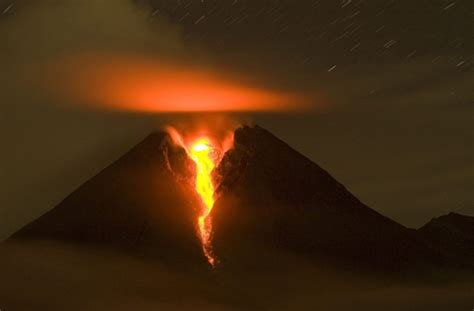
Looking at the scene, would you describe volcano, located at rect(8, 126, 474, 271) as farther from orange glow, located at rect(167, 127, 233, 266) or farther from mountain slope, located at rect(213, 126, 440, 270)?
orange glow, located at rect(167, 127, 233, 266)

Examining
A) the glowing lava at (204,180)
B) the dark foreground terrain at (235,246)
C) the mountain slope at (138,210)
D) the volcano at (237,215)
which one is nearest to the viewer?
the dark foreground terrain at (235,246)

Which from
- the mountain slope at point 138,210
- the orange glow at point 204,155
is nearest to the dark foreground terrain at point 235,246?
the mountain slope at point 138,210

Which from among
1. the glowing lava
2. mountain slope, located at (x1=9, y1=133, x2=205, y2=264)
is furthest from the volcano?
the glowing lava

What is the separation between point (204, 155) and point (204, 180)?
3.51 meters

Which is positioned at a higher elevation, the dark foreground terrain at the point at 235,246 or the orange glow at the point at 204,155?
the orange glow at the point at 204,155

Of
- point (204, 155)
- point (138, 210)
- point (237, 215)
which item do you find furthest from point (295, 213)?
point (138, 210)

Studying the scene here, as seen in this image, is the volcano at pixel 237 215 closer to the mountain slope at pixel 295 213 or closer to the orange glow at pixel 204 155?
the mountain slope at pixel 295 213

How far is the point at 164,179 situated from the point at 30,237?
14.5m

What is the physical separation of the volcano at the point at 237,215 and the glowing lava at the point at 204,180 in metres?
0.63

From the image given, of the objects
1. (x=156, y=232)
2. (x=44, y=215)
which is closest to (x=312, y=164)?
(x=156, y=232)

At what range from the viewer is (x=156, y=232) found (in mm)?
77000

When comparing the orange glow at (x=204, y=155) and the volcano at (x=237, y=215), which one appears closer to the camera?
the volcano at (x=237, y=215)

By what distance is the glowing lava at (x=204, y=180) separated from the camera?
7725 centimetres

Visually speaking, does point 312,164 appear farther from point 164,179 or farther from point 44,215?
point 44,215
